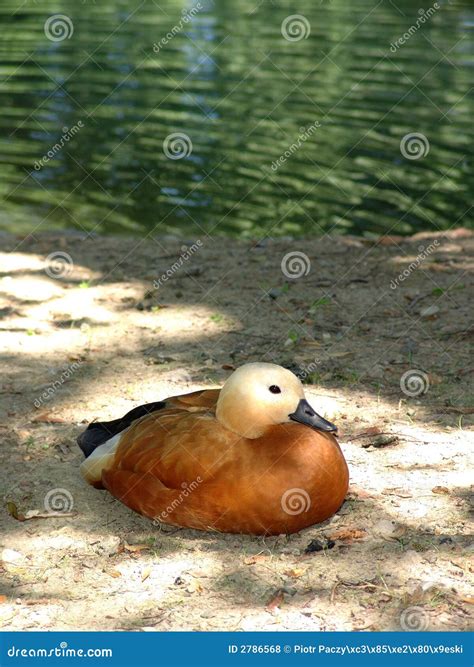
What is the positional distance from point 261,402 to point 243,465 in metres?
0.32

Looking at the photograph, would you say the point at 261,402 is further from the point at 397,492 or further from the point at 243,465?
the point at 397,492

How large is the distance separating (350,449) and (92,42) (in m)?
16.8

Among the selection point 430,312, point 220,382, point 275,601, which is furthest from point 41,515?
point 430,312

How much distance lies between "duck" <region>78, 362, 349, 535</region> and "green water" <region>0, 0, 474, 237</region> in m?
5.89

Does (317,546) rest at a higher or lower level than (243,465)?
lower

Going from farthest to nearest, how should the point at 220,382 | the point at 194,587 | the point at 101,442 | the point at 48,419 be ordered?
the point at 220,382 → the point at 48,419 → the point at 101,442 → the point at 194,587

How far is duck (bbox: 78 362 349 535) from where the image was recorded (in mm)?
4332

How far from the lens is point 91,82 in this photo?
16.6 m

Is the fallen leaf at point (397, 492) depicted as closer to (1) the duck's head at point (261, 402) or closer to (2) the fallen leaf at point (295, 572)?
(1) the duck's head at point (261, 402)

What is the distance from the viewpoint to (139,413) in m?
5.07

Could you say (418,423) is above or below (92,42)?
below

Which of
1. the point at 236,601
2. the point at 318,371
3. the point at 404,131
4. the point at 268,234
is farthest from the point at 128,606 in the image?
the point at 404,131

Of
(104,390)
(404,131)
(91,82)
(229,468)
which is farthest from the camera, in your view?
(91,82)

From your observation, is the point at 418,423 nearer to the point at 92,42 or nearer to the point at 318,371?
the point at 318,371
